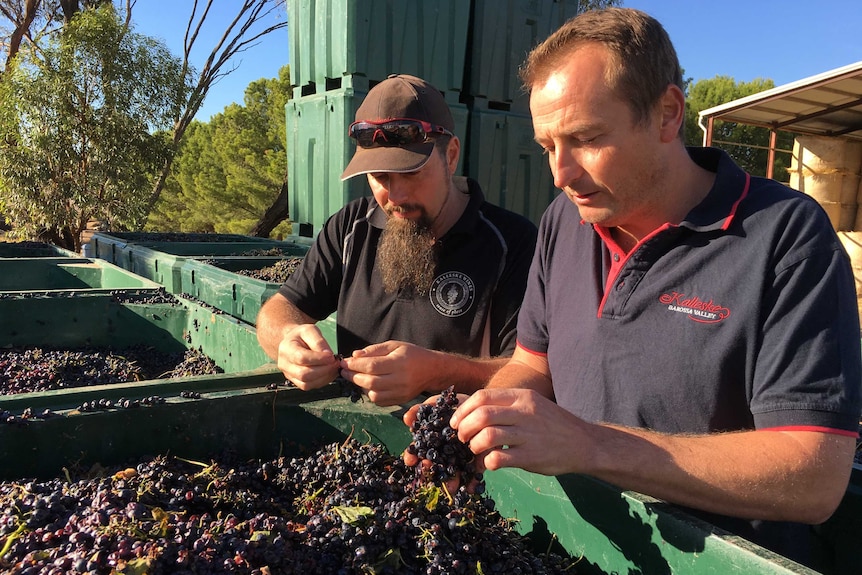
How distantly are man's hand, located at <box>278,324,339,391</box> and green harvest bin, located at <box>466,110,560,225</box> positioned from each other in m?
4.56

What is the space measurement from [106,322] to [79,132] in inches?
429

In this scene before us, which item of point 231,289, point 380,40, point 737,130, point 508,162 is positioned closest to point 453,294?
point 231,289

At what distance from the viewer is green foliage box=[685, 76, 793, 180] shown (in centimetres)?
2391

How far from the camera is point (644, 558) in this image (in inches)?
47.2

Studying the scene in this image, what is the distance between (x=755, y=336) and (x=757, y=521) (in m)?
0.43

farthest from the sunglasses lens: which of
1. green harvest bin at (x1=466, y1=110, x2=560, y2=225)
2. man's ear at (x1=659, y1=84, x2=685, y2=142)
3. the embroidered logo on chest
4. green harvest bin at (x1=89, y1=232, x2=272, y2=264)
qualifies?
green harvest bin at (x1=89, y1=232, x2=272, y2=264)

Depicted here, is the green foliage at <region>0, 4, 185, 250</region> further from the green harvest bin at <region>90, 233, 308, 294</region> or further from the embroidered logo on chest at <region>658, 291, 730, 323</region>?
the embroidered logo on chest at <region>658, 291, 730, 323</region>

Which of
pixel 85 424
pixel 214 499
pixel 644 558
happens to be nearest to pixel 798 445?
pixel 644 558

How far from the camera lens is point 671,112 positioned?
161cm

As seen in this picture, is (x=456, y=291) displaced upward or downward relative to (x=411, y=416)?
upward

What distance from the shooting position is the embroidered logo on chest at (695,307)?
4.76 ft

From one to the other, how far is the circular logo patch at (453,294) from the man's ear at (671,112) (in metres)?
1.04

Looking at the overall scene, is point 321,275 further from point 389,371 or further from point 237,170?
point 237,170

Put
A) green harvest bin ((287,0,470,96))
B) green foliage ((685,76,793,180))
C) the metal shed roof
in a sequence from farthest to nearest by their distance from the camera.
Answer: green foliage ((685,76,793,180)) → the metal shed roof → green harvest bin ((287,0,470,96))
